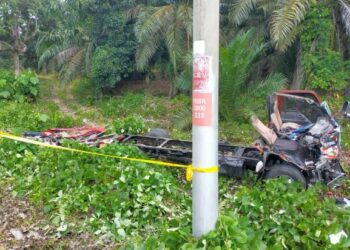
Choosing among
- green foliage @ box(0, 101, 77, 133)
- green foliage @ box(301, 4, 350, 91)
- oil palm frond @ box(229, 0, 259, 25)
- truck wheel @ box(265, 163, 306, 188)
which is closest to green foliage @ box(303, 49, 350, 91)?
green foliage @ box(301, 4, 350, 91)

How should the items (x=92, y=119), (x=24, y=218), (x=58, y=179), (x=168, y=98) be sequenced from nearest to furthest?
(x=24, y=218) → (x=58, y=179) → (x=92, y=119) → (x=168, y=98)

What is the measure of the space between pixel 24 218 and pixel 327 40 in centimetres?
1028

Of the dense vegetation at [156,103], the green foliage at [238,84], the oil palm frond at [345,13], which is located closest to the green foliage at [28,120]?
the dense vegetation at [156,103]

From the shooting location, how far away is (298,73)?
12086mm

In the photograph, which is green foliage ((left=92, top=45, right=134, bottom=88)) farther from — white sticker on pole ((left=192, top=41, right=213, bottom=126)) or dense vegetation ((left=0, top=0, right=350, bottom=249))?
white sticker on pole ((left=192, top=41, right=213, bottom=126))

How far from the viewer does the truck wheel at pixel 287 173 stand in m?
5.00

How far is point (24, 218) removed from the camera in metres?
4.45

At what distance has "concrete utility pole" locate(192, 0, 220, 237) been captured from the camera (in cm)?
263

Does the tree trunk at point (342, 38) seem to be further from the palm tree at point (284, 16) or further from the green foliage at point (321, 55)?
the green foliage at point (321, 55)

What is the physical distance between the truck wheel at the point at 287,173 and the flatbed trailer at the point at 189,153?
409mm

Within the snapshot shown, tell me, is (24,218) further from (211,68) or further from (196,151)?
(211,68)

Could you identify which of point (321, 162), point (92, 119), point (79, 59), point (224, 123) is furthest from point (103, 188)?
point (79, 59)

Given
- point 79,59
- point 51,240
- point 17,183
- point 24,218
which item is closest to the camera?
point 51,240

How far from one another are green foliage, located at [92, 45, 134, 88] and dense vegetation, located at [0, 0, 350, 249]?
50 millimetres
